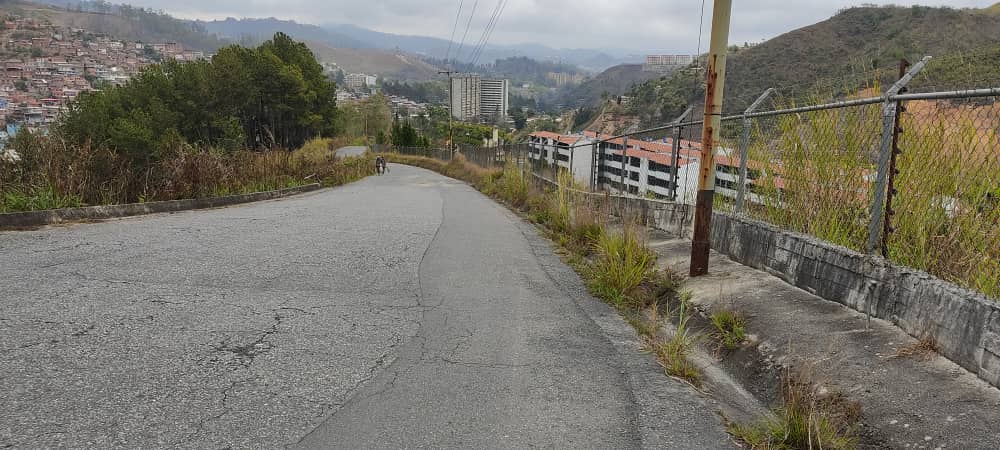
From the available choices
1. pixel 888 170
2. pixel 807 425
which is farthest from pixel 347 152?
pixel 807 425

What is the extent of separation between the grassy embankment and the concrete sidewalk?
10.8m

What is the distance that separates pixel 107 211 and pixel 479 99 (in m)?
118

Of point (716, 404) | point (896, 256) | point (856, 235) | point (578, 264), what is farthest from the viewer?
point (578, 264)

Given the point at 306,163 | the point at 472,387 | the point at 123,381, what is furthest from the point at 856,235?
the point at 306,163

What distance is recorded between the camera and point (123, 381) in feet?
12.0

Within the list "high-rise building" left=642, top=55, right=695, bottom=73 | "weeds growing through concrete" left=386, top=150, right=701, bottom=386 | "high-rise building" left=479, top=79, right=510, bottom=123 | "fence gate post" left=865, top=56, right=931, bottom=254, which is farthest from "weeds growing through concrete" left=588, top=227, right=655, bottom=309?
"high-rise building" left=479, top=79, right=510, bottom=123

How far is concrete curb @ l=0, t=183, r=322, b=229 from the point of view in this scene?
871 centimetres

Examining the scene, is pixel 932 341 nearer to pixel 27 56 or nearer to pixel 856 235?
pixel 856 235

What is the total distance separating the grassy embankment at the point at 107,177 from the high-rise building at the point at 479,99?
7301 centimetres

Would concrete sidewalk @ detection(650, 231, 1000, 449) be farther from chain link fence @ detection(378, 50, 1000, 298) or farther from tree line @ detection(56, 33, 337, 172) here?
tree line @ detection(56, 33, 337, 172)

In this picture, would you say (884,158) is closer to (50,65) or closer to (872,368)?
(872,368)

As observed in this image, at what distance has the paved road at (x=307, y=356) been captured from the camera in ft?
10.7

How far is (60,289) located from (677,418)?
559 centimetres

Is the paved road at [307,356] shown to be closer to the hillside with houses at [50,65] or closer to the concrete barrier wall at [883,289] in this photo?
the concrete barrier wall at [883,289]
